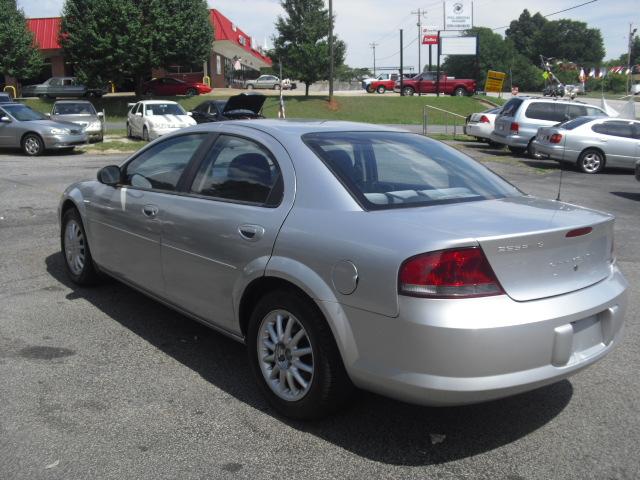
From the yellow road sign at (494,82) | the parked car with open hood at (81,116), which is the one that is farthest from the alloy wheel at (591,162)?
the yellow road sign at (494,82)

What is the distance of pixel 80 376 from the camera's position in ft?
13.2

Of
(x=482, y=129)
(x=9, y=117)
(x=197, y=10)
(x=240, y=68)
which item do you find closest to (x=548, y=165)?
(x=482, y=129)

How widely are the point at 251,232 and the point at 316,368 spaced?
2.81ft

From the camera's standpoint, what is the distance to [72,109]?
22.8m

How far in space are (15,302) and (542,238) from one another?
14.5 feet

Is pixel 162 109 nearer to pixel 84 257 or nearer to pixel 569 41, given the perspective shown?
pixel 84 257

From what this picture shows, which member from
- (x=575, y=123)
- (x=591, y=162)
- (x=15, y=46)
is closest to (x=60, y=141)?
(x=575, y=123)

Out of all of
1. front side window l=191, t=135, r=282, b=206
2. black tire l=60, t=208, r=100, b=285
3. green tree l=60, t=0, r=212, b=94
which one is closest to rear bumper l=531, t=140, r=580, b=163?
black tire l=60, t=208, r=100, b=285

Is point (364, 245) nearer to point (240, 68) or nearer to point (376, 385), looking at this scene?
point (376, 385)

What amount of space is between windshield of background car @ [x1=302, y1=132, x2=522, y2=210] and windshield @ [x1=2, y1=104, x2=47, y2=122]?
17.0 meters

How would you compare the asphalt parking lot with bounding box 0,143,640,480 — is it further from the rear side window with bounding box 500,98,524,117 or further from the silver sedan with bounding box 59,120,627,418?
the rear side window with bounding box 500,98,524,117

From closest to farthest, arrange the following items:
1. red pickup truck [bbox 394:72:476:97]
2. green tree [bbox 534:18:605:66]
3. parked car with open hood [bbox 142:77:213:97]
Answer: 1. parked car with open hood [bbox 142:77:213:97]
2. red pickup truck [bbox 394:72:476:97]
3. green tree [bbox 534:18:605:66]

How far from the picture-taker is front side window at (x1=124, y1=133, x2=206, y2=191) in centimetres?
446

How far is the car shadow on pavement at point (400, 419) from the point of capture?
3213mm
